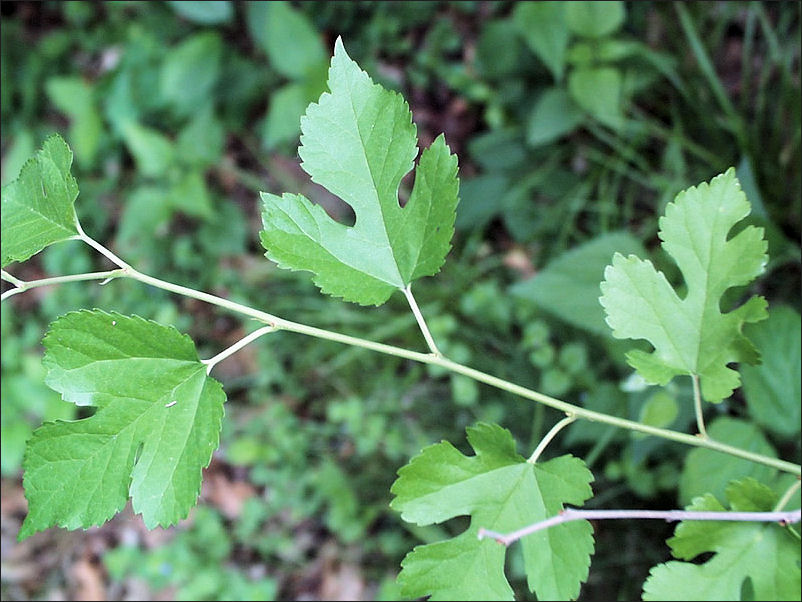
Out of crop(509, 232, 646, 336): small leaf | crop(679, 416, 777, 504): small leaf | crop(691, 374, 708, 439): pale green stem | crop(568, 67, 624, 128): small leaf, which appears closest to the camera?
crop(691, 374, 708, 439): pale green stem

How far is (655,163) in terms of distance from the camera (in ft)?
6.30

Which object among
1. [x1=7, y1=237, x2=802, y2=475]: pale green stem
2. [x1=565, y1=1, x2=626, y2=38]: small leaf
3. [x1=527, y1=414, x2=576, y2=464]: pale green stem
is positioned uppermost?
[x1=565, y1=1, x2=626, y2=38]: small leaf

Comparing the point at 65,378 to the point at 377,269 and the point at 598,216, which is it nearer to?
the point at 377,269

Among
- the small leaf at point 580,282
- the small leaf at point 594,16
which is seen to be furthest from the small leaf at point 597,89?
the small leaf at point 580,282

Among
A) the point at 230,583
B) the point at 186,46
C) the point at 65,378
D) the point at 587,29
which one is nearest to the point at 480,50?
the point at 587,29

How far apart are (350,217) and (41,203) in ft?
4.15

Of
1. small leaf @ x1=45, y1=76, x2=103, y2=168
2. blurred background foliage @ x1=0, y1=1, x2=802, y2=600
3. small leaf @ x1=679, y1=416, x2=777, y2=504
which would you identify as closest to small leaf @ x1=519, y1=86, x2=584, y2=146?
blurred background foliage @ x1=0, y1=1, x2=802, y2=600

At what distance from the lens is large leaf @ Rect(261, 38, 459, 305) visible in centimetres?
85

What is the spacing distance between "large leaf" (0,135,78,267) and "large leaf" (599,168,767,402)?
2.34 ft

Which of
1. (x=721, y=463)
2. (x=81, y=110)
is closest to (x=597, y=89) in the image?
(x=721, y=463)

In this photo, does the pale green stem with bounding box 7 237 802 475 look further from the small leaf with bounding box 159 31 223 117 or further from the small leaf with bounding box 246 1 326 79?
the small leaf with bounding box 159 31 223 117

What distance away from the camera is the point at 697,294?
90 cm

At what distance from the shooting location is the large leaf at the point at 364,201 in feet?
2.80

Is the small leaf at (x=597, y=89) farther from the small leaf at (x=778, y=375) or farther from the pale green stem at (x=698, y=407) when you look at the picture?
the pale green stem at (x=698, y=407)
